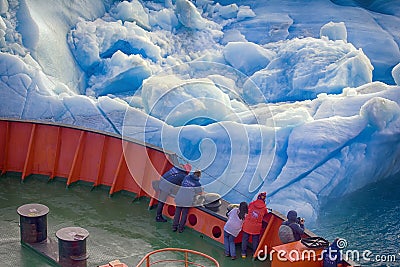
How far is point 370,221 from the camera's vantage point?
13.9 meters

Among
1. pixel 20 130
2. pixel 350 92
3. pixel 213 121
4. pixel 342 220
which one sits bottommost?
pixel 342 220

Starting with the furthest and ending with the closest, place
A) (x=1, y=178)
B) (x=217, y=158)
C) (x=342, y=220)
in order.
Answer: (x=217, y=158)
(x=342, y=220)
(x=1, y=178)

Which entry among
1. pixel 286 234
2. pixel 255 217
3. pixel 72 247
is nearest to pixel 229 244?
pixel 255 217

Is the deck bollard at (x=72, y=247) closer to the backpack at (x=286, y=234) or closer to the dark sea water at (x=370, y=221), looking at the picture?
the backpack at (x=286, y=234)

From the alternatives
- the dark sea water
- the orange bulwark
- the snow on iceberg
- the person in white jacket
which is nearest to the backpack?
the person in white jacket

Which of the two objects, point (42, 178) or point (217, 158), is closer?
point (42, 178)

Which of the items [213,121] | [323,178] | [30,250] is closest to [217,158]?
[213,121]

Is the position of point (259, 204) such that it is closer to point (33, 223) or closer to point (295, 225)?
point (295, 225)

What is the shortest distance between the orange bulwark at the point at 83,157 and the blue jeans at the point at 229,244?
109 centimetres

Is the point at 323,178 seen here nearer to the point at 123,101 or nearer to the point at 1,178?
the point at 123,101

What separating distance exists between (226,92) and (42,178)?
937 centimetres

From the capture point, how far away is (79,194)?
281 inches

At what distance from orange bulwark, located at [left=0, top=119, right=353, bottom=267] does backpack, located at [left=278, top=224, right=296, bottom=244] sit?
1.75m

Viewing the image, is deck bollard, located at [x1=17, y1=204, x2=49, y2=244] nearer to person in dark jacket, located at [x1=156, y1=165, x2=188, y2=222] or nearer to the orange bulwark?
person in dark jacket, located at [x1=156, y1=165, x2=188, y2=222]
